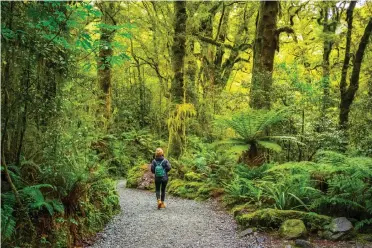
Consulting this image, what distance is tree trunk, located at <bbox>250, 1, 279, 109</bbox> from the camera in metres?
9.70

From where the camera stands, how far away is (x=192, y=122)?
15148 millimetres

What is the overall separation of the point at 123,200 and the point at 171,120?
3.81 m

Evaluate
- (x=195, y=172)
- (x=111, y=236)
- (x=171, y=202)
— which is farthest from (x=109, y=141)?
(x=111, y=236)

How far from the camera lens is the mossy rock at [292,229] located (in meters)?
5.04

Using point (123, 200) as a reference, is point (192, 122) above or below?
above

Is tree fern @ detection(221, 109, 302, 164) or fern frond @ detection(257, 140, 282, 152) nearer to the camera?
fern frond @ detection(257, 140, 282, 152)

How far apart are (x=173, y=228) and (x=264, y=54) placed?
6.13 metres

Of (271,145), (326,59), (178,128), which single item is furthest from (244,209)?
(326,59)

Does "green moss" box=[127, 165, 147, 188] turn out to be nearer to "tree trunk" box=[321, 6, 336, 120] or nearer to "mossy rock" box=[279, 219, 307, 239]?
"tree trunk" box=[321, 6, 336, 120]

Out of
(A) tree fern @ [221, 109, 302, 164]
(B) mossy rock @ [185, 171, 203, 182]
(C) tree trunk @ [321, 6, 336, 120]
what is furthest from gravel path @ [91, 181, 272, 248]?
(C) tree trunk @ [321, 6, 336, 120]

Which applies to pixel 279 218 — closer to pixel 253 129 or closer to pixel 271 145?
pixel 271 145

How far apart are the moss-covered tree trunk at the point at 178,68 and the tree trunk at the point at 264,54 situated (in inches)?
109

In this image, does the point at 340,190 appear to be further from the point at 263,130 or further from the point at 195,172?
the point at 195,172

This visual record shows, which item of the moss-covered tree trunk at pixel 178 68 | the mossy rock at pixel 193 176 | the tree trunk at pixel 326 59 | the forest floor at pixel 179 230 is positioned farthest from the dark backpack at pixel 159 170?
the tree trunk at pixel 326 59
